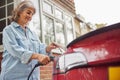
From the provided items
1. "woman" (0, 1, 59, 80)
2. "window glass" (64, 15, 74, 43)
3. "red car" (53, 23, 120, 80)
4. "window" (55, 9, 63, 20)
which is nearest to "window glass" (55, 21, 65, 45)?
"window" (55, 9, 63, 20)

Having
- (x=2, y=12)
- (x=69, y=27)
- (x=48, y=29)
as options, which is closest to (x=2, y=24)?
(x=2, y=12)

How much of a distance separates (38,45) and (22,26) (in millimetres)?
261

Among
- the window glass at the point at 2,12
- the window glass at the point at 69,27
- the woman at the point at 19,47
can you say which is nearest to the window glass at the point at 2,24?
the window glass at the point at 2,12

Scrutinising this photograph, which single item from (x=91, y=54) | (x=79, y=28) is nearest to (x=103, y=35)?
(x=91, y=54)

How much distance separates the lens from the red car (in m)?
1.20

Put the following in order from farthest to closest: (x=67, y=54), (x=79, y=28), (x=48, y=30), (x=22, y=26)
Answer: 1. (x=79, y=28)
2. (x=48, y=30)
3. (x=22, y=26)
4. (x=67, y=54)

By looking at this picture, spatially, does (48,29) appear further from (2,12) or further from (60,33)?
(2,12)

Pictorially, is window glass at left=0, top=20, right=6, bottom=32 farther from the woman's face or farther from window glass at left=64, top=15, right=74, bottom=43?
the woman's face

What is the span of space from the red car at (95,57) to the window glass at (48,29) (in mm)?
4575

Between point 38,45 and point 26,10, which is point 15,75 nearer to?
point 38,45

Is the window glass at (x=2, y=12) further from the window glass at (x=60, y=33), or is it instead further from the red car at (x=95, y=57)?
the red car at (x=95, y=57)

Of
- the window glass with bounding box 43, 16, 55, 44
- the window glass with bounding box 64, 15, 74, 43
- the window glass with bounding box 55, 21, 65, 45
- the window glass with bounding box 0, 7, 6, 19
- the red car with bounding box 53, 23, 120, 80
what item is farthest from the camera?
the window glass with bounding box 64, 15, 74, 43

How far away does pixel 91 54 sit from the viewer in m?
1.27

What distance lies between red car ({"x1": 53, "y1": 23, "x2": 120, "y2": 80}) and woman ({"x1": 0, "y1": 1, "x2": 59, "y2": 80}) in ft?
2.66
